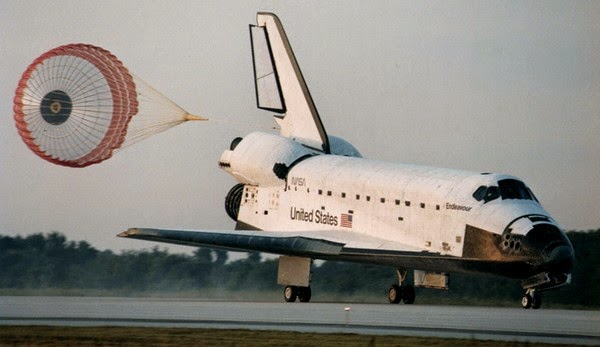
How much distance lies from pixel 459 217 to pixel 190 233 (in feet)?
17.1

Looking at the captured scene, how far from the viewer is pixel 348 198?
2598 centimetres

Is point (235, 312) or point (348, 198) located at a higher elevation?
point (348, 198)

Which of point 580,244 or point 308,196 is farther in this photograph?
point 580,244

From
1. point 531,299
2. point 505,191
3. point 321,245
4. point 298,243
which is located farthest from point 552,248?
point 298,243

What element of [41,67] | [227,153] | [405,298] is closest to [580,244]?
[405,298]

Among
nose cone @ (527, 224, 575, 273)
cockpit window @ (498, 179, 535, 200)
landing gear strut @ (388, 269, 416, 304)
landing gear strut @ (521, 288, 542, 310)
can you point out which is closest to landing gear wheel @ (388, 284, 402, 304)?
landing gear strut @ (388, 269, 416, 304)

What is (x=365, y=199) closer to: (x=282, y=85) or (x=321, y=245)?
(x=321, y=245)

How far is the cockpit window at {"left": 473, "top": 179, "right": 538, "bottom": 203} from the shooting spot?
23469mm

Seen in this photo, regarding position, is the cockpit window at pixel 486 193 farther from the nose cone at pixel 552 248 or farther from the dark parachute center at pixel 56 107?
the dark parachute center at pixel 56 107

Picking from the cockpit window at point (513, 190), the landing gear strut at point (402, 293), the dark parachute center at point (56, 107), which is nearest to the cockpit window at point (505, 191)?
the cockpit window at point (513, 190)

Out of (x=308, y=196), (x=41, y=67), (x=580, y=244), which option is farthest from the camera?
(x=580, y=244)

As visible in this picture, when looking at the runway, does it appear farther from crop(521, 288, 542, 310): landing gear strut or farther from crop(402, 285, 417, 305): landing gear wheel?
crop(402, 285, 417, 305): landing gear wheel

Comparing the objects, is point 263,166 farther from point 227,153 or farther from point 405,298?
point 405,298

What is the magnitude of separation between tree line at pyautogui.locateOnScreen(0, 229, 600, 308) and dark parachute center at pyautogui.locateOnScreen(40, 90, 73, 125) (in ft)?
17.5
